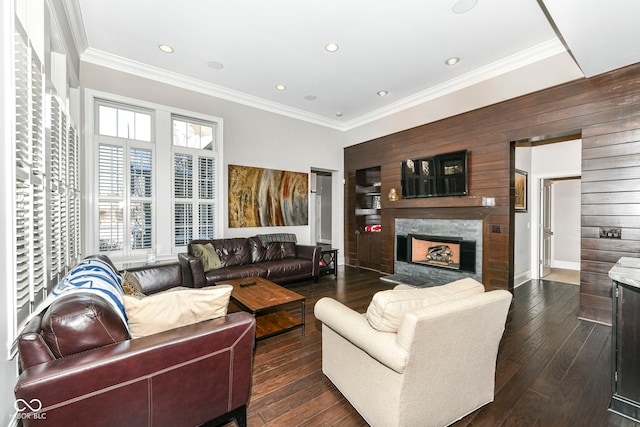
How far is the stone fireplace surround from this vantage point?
4.23 meters

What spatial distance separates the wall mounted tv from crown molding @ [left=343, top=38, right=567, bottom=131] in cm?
105

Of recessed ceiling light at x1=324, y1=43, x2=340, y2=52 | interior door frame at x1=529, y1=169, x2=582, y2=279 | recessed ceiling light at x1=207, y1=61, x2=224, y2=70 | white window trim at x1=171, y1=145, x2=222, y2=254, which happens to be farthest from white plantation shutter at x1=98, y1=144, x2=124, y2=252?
interior door frame at x1=529, y1=169, x2=582, y2=279

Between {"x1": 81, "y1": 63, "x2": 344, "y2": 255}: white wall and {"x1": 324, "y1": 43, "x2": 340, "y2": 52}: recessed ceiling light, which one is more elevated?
{"x1": 324, "y1": 43, "x2": 340, "y2": 52}: recessed ceiling light

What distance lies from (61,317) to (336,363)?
158cm

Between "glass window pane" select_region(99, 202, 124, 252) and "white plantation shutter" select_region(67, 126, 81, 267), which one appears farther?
"glass window pane" select_region(99, 202, 124, 252)

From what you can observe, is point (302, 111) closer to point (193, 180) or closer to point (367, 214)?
point (193, 180)

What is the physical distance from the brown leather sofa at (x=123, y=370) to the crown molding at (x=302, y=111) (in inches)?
131

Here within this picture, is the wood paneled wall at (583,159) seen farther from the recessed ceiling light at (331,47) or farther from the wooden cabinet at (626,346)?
the recessed ceiling light at (331,47)

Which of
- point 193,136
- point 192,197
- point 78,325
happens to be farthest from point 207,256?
point 78,325

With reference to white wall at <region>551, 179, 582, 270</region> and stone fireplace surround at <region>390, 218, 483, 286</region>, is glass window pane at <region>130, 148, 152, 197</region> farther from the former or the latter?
white wall at <region>551, 179, 582, 270</region>

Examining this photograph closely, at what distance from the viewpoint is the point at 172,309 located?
1490 mm

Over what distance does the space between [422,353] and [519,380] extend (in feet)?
4.43

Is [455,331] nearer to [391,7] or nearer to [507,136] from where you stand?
[391,7]

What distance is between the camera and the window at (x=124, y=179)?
12.3 feet
